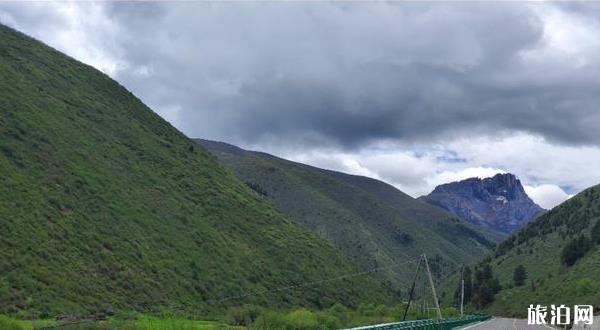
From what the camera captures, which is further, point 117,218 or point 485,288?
point 485,288

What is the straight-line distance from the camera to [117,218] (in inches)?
2451

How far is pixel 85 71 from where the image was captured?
98.7 meters

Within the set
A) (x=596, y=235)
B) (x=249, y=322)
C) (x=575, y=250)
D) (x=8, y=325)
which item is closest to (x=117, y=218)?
(x=249, y=322)

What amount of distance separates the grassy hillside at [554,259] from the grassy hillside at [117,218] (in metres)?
29.9

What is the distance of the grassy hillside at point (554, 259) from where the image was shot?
10441cm

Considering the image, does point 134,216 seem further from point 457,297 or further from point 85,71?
point 457,297

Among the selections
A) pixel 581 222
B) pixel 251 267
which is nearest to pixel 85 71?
pixel 251 267

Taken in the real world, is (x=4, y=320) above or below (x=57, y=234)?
below

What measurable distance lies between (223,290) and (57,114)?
27.4 metres

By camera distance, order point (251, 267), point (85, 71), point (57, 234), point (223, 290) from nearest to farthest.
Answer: point (57, 234) → point (223, 290) → point (251, 267) → point (85, 71)

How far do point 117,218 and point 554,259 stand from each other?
4095 inches
